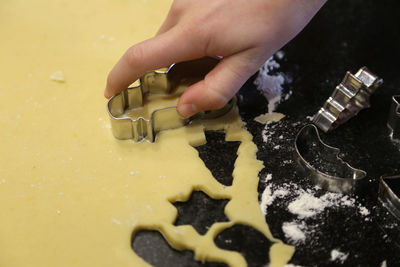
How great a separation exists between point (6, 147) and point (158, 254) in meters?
0.41

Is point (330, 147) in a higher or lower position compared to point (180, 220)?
higher

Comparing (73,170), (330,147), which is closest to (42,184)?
(73,170)

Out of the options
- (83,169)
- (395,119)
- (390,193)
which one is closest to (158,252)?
(83,169)

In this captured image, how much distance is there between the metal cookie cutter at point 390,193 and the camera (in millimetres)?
988

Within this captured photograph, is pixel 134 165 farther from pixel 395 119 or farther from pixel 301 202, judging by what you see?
pixel 395 119

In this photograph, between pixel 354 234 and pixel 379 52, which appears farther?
pixel 379 52

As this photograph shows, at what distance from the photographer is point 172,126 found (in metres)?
1.14

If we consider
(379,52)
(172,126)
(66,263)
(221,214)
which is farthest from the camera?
(379,52)

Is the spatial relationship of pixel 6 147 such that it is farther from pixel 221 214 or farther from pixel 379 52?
pixel 379 52

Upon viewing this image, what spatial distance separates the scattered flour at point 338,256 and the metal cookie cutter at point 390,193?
5.7 inches

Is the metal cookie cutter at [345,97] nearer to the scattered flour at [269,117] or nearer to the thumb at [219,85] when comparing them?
the scattered flour at [269,117]

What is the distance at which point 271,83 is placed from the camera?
1283 millimetres

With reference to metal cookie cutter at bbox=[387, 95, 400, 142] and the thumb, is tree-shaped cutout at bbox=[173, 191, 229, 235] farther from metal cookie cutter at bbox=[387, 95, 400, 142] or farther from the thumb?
metal cookie cutter at bbox=[387, 95, 400, 142]

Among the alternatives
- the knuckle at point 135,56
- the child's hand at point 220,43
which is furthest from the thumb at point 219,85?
the knuckle at point 135,56
